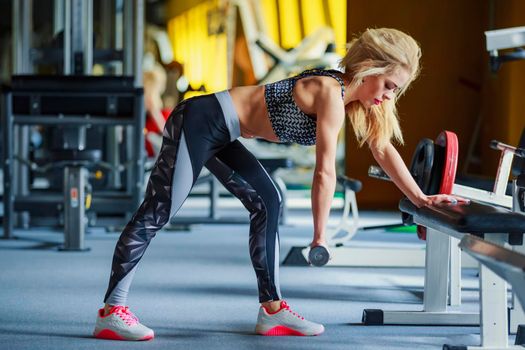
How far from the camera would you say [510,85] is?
8.23m

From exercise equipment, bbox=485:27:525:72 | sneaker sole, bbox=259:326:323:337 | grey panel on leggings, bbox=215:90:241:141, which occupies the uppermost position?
exercise equipment, bbox=485:27:525:72

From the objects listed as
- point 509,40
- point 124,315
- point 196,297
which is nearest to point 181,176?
point 124,315

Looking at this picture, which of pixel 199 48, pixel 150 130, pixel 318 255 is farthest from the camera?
pixel 199 48

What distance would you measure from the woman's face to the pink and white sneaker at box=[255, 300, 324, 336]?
2.48 feet

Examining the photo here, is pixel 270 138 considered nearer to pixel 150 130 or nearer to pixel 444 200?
pixel 444 200

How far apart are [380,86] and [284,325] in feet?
2.84

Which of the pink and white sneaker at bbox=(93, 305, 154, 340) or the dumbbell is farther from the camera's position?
the pink and white sneaker at bbox=(93, 305, 154, 340)

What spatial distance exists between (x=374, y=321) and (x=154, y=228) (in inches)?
34.0

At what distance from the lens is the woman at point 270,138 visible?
2.59m

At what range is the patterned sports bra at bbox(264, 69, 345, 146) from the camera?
272 cm

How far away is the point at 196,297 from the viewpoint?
147 inches

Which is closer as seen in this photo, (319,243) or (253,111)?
(319,243)

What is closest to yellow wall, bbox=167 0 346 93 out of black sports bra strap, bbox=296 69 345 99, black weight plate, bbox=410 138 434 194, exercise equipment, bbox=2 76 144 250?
exercise equipment, bbox=2 76 144 250

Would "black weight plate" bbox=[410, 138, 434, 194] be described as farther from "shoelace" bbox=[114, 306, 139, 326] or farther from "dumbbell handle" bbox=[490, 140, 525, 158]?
"shoelace" bbox=[114, 306, 139, 326]
